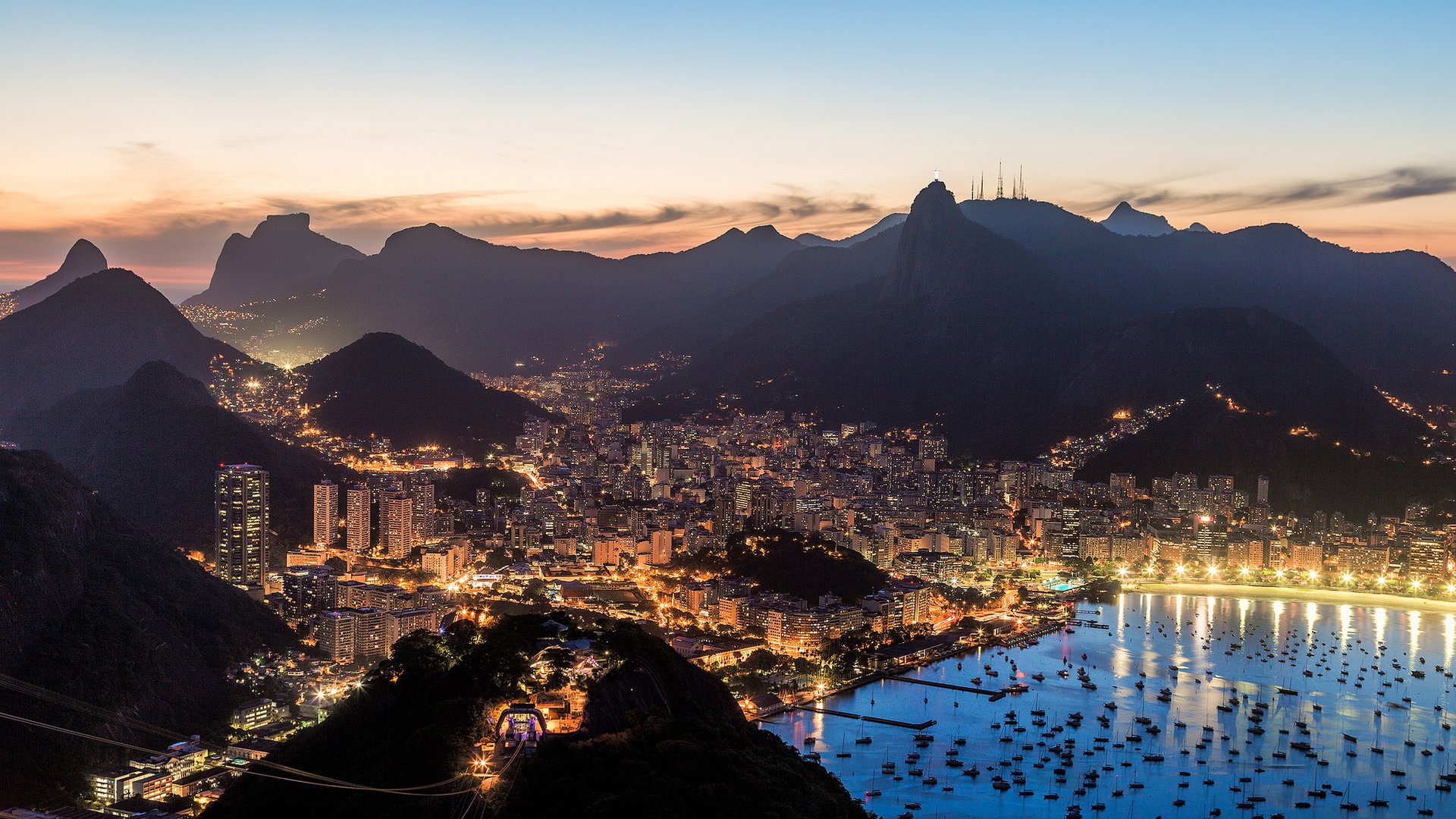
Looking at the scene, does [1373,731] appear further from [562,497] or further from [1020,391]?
[1020,391]

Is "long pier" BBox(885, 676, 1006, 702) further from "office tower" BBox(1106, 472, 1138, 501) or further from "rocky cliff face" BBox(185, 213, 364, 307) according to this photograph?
"rocky cliff face" BBox(185, 213, 364, 307)

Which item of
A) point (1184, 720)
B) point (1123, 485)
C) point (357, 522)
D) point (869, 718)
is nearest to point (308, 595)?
point (357, 522)

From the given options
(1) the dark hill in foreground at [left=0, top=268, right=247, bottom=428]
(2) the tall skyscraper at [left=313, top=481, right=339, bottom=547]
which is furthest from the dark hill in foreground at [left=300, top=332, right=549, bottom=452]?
(2) the tall skyscraper at [left=313, top=481, right=339, bottom=547]

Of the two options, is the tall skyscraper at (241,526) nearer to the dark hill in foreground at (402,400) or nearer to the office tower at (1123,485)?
the dark hill in foreground at (402,400)

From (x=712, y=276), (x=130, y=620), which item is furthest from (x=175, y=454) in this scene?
(x=712, y=276)

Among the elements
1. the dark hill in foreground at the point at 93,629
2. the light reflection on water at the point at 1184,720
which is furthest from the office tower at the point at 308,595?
the light reflection on water at the point at 1184,720

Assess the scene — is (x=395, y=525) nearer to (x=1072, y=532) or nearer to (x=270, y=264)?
(x=1072, y=532)
